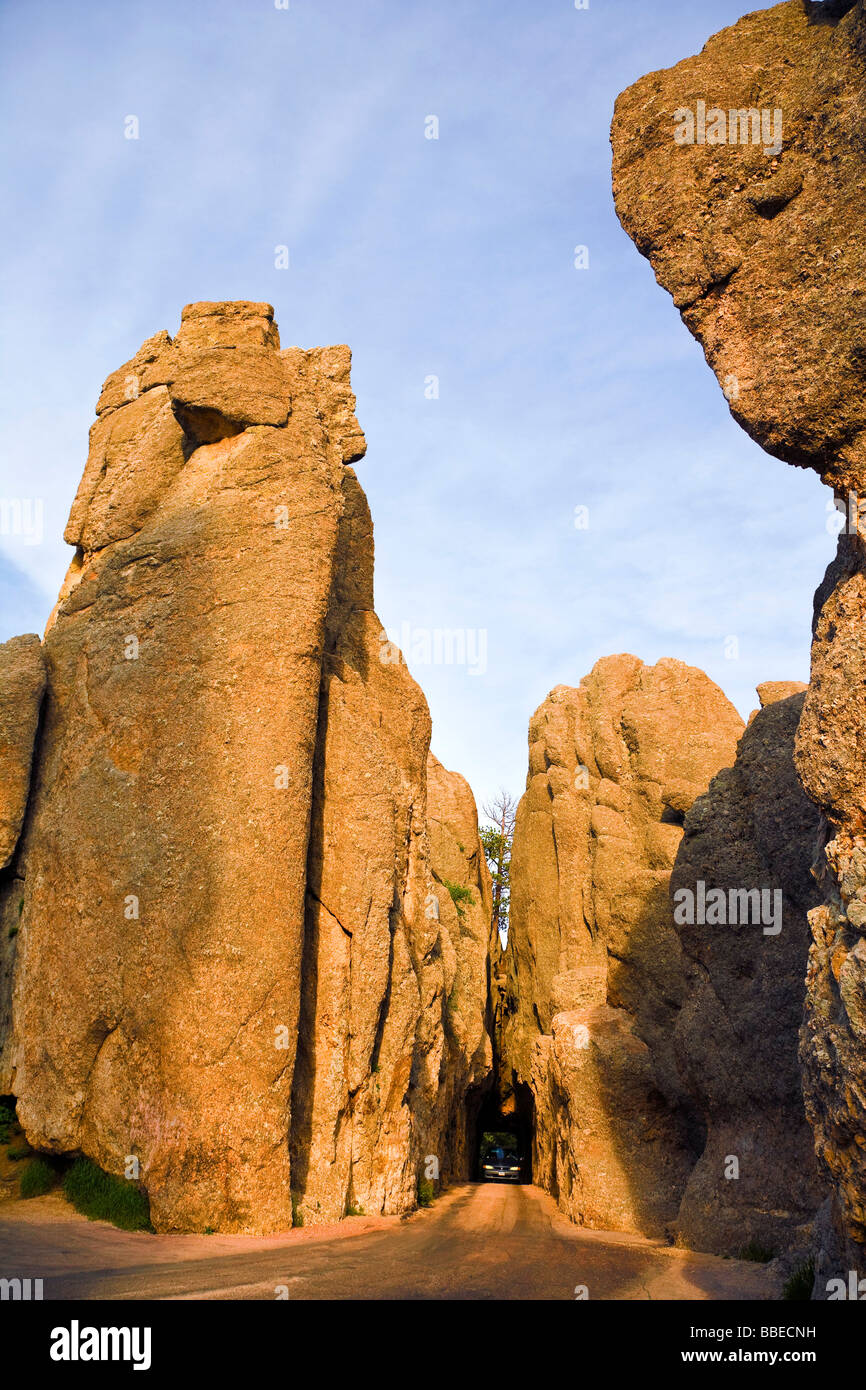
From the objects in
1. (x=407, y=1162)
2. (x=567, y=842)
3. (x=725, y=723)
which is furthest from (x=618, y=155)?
(x=567, y=842)

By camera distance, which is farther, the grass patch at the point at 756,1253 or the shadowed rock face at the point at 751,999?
the shadowed rock face at the point at 751,999

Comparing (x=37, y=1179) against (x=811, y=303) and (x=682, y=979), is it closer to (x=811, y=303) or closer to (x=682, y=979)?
(x=682, y=979)

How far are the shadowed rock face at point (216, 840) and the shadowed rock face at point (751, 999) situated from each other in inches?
171

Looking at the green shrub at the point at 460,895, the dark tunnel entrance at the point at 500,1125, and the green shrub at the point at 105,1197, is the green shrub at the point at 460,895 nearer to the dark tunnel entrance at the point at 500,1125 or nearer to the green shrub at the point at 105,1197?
the dark tunnel entrance at the point at 500,1125

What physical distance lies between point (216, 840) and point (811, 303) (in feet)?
27.5

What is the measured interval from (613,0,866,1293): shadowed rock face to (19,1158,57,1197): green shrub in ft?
28.6

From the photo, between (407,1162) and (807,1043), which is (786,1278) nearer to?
(807,1043)

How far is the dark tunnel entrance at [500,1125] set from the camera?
32.6 meters

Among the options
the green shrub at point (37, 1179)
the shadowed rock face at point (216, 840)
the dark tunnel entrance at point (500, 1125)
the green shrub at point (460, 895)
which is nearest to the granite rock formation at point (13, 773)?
the shadowed rock face at point (216, 840)

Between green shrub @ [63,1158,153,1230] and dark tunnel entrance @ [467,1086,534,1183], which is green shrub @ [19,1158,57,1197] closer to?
green shrub @ [63,1158,153,1230]

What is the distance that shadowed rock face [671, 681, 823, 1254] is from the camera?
12.0 meters

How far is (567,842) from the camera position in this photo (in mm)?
30000

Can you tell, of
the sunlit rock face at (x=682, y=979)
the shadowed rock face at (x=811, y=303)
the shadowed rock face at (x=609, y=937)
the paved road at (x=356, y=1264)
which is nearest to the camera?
the shadowed rock face at (x=811, y=303)

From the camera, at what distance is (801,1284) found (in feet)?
26.6
